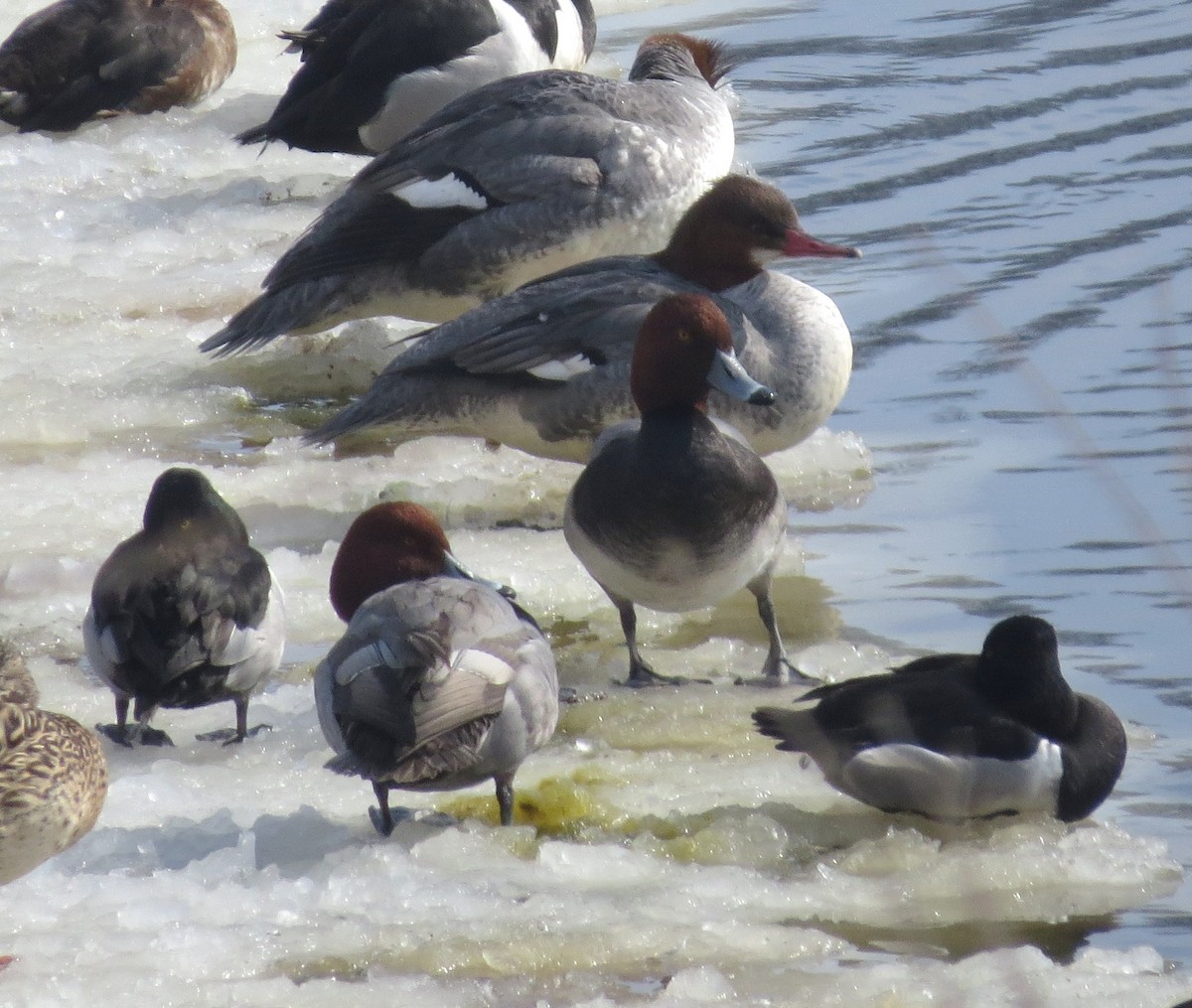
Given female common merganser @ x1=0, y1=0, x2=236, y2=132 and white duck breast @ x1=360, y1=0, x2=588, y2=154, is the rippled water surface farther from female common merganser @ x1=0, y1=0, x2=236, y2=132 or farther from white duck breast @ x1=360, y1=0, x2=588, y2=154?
white duck breast @ x1=360, y1=0, x2=588, y2=154

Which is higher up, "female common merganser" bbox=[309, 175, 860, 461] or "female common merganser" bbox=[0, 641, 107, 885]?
"female common merganser" bbox=[0, 641, 107, 885]

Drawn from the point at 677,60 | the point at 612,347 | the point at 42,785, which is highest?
the point at 42,785

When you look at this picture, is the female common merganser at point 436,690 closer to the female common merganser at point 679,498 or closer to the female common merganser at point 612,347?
the female common merganser at point 679,498

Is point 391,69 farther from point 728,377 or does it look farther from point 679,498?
point 679,498

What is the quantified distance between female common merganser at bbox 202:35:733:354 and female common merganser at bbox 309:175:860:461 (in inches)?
31.0

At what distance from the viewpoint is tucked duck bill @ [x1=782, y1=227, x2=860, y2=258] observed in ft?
20.3

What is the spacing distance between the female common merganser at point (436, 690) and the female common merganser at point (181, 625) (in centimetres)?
32

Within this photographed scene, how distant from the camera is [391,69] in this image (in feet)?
29.5

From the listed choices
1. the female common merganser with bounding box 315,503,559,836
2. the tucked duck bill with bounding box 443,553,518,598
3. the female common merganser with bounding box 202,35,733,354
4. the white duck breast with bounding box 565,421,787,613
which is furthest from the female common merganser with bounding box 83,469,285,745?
the female common merganser with bounding box 202,35,733,354

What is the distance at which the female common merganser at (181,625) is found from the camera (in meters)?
4.34

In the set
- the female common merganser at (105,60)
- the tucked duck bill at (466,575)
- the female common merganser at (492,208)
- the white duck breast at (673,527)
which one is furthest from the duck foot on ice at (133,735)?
the female common merganser at (105,60)

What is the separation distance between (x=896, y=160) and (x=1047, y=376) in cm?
320

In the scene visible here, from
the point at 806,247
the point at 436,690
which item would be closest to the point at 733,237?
the point at 806,247

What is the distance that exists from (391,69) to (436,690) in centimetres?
573
